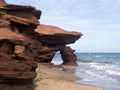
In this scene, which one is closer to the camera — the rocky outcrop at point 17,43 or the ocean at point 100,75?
the rocky outcrop at point 17,43

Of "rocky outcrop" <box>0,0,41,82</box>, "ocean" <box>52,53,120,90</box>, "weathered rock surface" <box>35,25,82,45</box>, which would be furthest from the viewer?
"weathered rock surface" <box>35,25,82,45</box>

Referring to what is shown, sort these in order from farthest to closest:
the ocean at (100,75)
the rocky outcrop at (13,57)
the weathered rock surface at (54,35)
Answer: the weathered rock surface at (54,35)
the ocean at (100,75)
the rocky outcrop at (13,57)

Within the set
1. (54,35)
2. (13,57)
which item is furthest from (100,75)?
(13,57)

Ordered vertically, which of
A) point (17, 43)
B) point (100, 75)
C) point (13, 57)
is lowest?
point (100, 75)

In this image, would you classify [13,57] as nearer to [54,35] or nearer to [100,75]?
[100,75]

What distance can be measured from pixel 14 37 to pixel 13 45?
0.42m

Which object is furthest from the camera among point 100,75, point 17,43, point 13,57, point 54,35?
point 54,35

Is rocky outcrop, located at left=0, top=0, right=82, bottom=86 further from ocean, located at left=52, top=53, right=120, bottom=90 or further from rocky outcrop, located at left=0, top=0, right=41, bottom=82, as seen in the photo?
ocean, located at left=52, top=53, right=120, bottom=90

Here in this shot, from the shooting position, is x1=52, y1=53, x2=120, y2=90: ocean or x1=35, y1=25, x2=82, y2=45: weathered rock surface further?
x1=35, y1=25, x2=82, y2=45: weathered rock surface

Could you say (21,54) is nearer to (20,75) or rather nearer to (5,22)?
(20,75)

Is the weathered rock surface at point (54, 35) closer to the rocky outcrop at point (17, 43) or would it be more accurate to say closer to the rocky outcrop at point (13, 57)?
the rocky outcrop at point (17, 43)

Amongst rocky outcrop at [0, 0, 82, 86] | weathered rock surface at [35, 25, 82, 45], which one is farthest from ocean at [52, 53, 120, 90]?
rocky outcrop at [0, 0, 82, 86]

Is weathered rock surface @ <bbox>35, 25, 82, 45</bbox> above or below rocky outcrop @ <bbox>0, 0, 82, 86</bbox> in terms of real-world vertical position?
below

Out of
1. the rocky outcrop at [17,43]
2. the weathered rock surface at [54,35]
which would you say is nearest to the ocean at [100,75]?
the weathered rock surface at [54,35]
